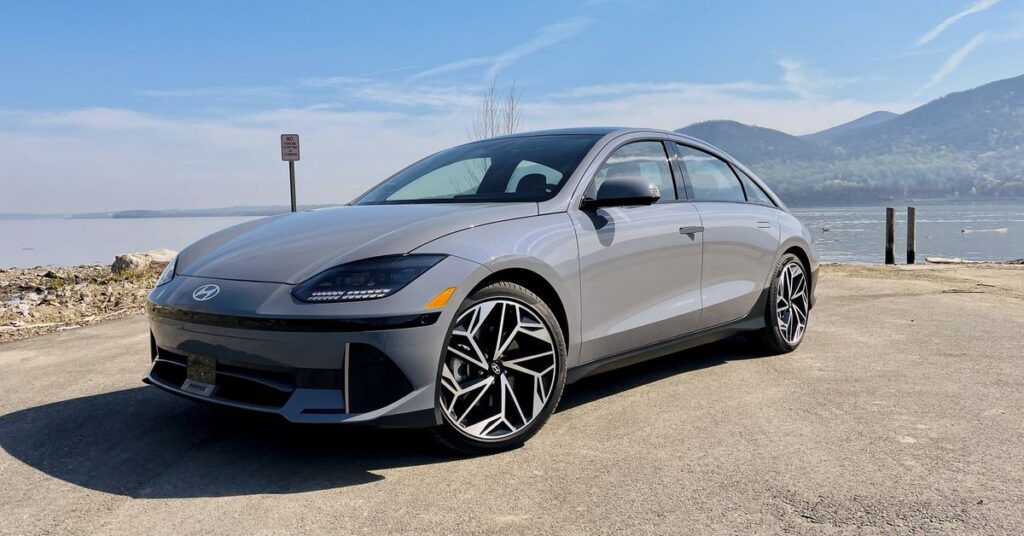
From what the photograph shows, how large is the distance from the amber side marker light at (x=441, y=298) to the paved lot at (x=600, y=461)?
0.58 metres

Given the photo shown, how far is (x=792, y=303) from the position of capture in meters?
5.39

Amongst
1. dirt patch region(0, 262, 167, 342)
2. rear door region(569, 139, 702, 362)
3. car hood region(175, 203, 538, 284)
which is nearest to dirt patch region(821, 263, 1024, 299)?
rear door region(569, 139, 702, 362)

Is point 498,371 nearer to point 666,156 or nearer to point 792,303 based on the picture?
point 666,156

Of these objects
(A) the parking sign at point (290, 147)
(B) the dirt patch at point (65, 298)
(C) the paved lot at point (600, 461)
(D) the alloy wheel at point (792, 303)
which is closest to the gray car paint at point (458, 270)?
(C) the paved lot at point (600, 461)

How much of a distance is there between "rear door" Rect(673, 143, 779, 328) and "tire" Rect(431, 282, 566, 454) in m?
1.47

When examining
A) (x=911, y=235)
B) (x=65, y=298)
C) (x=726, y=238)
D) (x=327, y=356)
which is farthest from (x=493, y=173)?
(x=911, y=235)

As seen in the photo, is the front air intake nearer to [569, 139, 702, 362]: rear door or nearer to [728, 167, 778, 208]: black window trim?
[569, 139, 702, 362]: rear door

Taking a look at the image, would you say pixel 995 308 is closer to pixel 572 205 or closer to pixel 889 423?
pixel 889 423

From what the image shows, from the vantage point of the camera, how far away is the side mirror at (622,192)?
360 centimetres

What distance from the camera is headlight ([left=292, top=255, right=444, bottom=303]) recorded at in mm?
2840

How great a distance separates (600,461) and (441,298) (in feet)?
3.19

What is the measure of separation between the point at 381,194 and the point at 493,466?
1.95 m

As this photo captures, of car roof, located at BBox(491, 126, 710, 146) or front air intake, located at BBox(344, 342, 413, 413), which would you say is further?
car roof, located at BBox(491, 126, 710, 146)

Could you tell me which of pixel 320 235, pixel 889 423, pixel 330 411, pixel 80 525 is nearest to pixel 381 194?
pixel 320 235
